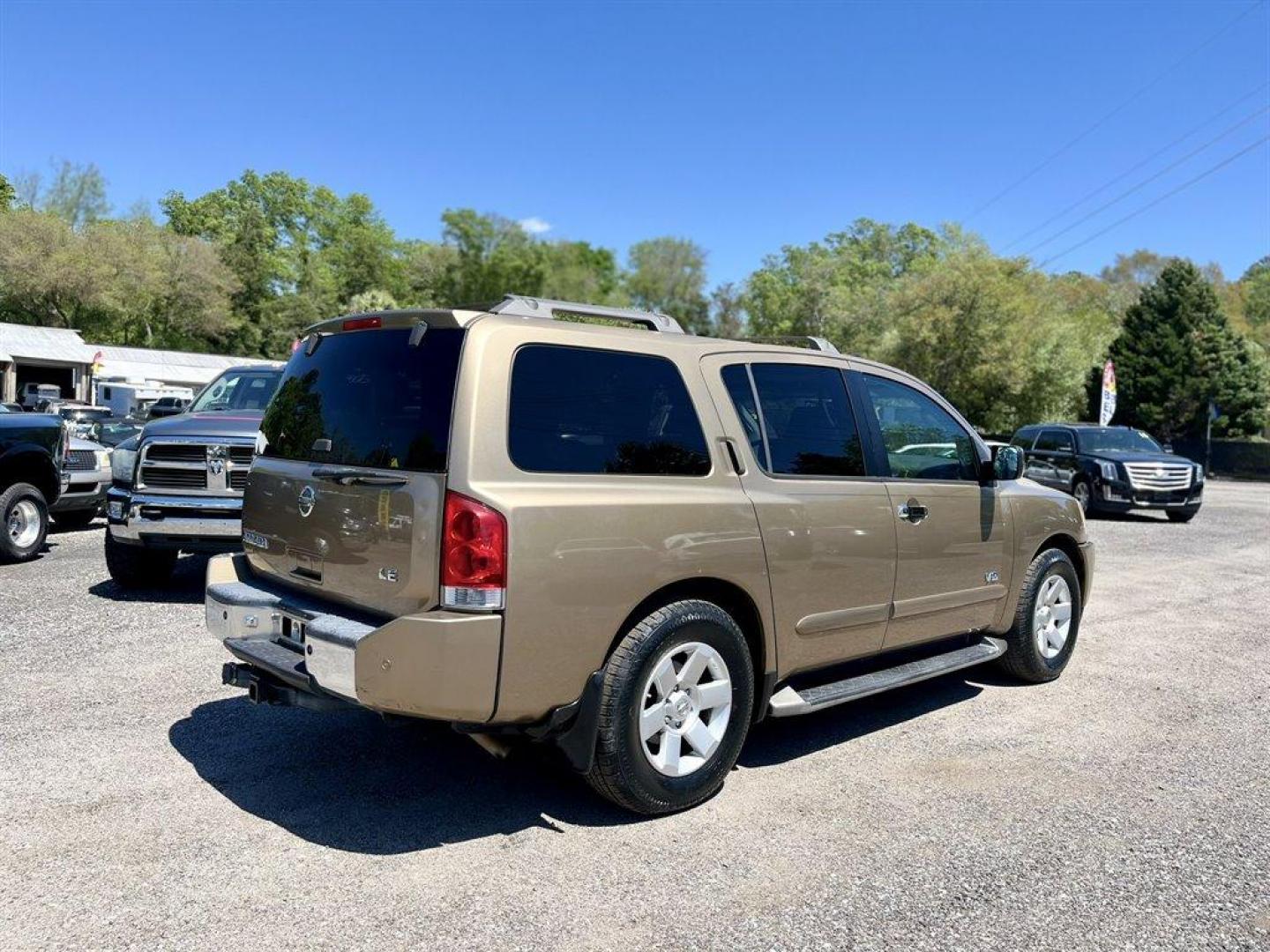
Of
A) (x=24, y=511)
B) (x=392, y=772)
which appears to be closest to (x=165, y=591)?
(x=24, y=511)

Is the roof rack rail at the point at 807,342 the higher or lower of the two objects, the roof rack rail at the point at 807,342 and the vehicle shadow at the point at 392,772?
the higher

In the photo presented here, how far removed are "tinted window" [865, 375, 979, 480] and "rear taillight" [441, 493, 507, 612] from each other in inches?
95.2

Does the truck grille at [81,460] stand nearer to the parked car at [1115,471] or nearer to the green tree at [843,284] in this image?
the parked car at [1115,471]

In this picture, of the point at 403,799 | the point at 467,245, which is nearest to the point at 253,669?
the point at 403,799

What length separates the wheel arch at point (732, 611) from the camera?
3.68 meters

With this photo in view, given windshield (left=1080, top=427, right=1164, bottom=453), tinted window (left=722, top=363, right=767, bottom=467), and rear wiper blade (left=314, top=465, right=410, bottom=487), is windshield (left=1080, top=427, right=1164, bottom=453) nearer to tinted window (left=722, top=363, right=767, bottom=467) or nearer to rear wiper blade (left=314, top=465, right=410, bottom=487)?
tinted window (left=722, top=363, right=767, bottom=467)

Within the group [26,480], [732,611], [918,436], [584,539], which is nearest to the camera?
[584,539]

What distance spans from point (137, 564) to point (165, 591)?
373mm

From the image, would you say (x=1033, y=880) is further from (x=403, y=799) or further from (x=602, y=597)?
(x=403, y=799)

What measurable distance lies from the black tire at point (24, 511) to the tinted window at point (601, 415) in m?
8.21

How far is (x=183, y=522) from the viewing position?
23.3ft

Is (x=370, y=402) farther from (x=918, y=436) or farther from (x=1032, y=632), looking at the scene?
→ (x=1032, y=632)

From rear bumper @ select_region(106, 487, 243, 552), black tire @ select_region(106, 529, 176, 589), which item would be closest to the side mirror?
rear bumper @ select_region(106, 487, 243, 552)

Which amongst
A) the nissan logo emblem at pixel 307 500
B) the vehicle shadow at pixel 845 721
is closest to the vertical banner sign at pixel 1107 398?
the vehicle shadow at pixel 845 721
